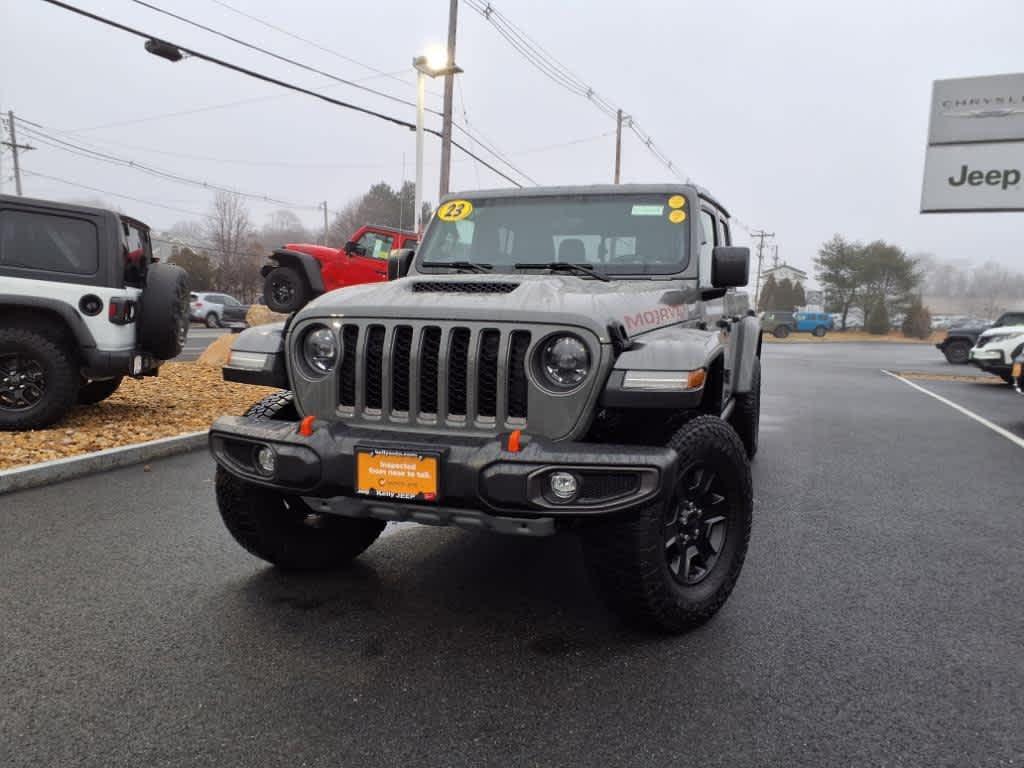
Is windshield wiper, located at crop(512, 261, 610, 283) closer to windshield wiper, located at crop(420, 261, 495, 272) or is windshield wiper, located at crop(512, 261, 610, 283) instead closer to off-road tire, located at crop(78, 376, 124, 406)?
windshield wiper, located at crop(420, 261, 495, 272)

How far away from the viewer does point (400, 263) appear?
4379mm

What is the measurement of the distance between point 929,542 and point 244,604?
149 inches

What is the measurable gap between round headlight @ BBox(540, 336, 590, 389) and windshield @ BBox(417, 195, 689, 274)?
3.90 feet

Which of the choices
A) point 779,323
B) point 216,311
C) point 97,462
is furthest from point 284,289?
point 779,323

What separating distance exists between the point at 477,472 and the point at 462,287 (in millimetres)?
934

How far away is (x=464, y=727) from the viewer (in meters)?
2.31

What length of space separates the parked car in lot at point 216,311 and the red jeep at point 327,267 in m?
18.1

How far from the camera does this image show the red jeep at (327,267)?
508 inches

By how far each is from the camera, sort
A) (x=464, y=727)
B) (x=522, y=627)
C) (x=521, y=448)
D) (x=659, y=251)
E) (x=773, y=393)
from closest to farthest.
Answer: (x=464, y=727) → (x=521, y=448) → (x=522, y=627) → (x=659, y=251) → (x=773, y=393)

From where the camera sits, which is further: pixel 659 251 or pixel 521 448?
pixel 659 251

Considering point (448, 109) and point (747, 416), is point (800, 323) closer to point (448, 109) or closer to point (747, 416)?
point (448, 109)

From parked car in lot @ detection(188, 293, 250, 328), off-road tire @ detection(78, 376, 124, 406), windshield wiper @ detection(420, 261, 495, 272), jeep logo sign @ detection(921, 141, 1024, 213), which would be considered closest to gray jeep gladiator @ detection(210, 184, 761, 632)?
windshield wiper @ detection(420, 261, 495, 272)

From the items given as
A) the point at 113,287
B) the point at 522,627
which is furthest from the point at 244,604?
the point at 113,287

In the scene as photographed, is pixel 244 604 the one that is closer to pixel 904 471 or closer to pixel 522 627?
pixel 522 627
